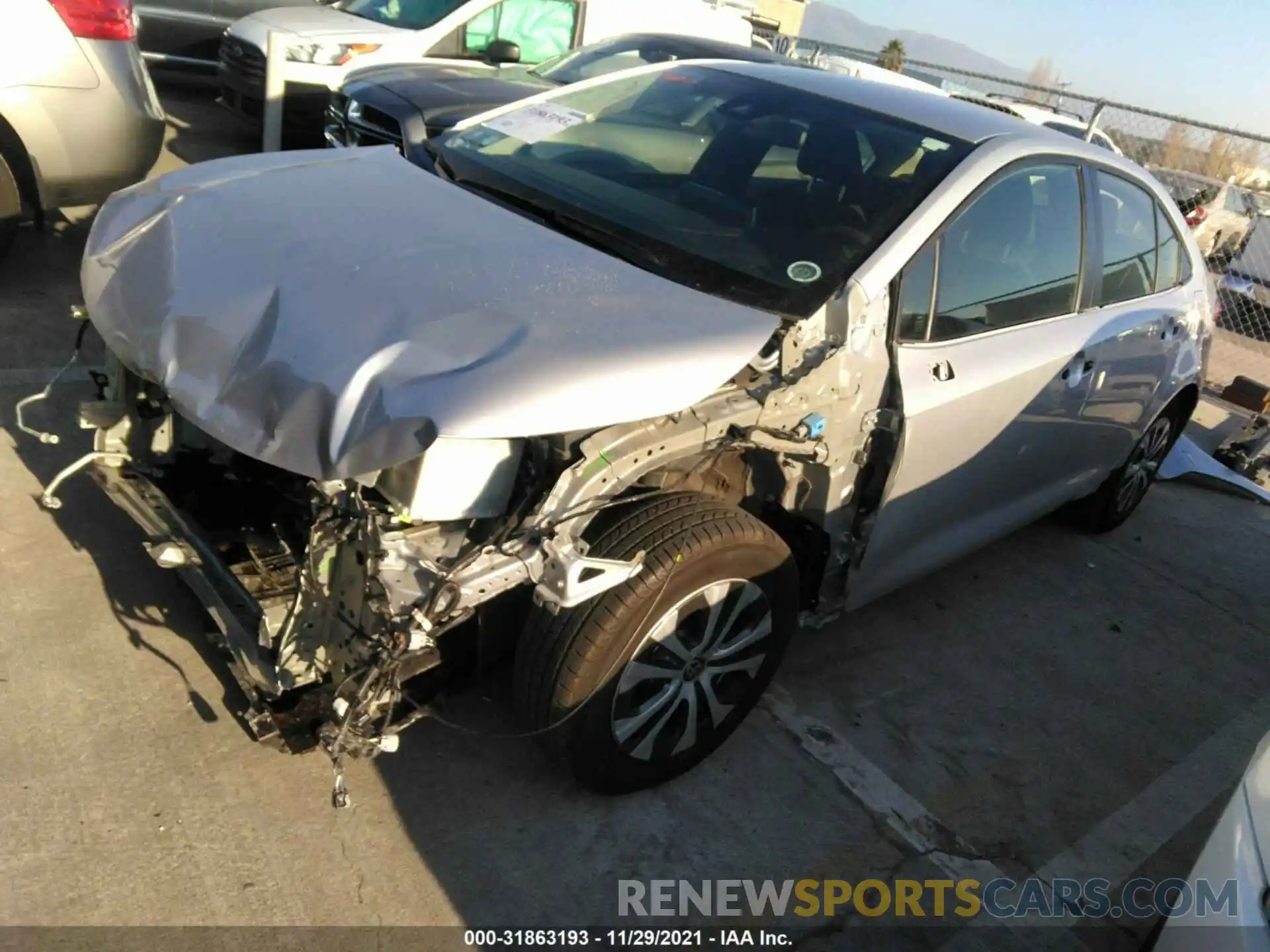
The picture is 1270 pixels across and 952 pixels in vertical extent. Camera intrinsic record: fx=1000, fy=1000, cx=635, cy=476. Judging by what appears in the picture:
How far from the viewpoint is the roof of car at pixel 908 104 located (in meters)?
3.36

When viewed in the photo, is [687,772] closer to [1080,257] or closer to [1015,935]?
[1015,935]

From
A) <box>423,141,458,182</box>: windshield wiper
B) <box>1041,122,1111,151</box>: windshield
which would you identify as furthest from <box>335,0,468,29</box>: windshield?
<box>1041,122,1111,151</box>: windshield

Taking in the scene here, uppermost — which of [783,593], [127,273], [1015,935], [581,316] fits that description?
[581,316]

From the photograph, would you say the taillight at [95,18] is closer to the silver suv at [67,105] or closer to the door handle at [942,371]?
the silver suv at [67,105]

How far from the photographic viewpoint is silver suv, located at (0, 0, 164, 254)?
4.45 meters

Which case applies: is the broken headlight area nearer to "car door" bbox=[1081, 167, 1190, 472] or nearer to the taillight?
"car door" bbox=[1081, 167, 1190, 472]

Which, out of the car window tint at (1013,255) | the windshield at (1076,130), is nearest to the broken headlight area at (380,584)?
the car window tint at (1013,255)

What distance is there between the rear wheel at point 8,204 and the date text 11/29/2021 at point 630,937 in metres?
4.10

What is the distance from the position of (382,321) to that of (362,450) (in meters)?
0.40

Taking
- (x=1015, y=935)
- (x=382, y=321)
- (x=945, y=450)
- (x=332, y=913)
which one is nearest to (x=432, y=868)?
(x=332, y=913)

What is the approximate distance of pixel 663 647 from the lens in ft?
8.61

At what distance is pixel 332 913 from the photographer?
2.34 meters

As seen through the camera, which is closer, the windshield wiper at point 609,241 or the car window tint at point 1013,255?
the windshield wiper at point 609,241

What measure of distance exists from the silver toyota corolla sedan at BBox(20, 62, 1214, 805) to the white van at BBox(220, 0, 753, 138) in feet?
13.4
